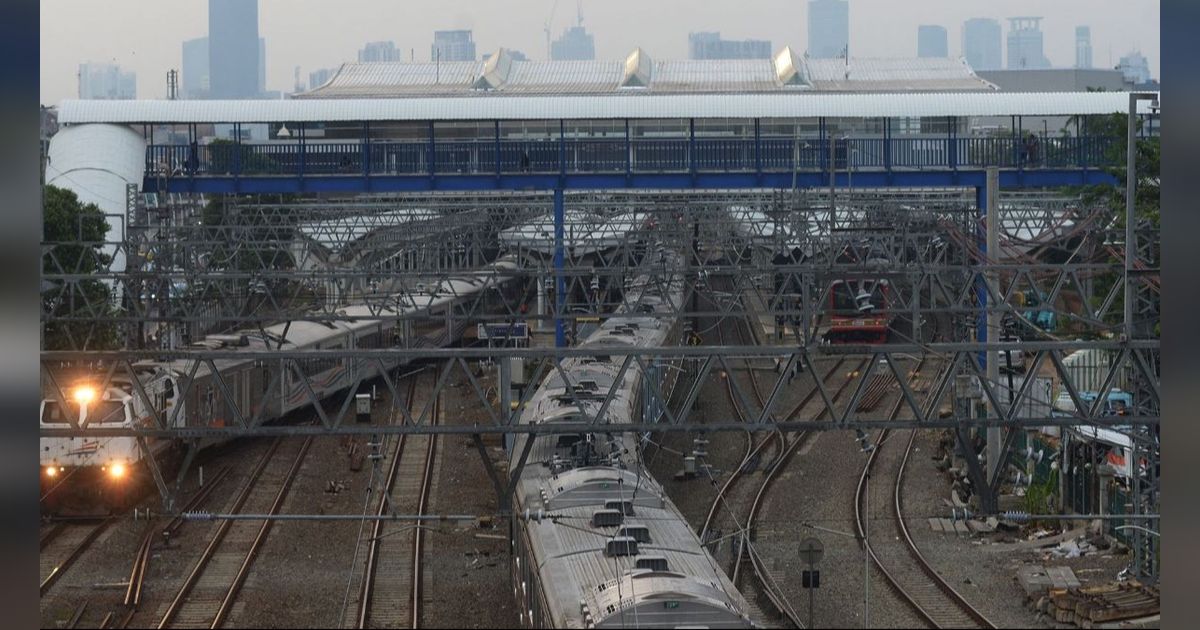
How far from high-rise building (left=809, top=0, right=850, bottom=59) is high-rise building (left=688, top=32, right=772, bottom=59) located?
169cm

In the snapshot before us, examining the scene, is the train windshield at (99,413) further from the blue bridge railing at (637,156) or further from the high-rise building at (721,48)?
the high-rise building at (721,48)

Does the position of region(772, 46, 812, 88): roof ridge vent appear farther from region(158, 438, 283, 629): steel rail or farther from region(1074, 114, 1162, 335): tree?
region(158, 438, 283, 629): steel rail

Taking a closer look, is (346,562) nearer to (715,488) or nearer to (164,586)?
(164,586)

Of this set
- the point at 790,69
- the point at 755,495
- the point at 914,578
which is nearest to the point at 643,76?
the point at 790,69

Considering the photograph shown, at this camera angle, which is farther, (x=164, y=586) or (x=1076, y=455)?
(x=1076, y=455)

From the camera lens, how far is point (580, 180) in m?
22.0

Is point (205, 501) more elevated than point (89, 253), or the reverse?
point (89, 253)

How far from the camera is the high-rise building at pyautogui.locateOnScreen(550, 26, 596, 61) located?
43.7 metres

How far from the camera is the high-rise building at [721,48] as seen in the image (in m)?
43.6

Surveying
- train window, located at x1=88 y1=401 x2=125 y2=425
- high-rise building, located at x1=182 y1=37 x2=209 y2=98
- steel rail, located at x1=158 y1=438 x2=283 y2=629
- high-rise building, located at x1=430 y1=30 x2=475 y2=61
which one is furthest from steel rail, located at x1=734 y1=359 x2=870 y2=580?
high-rise building, located at x1=182 y1=37 x2=209 y2=98

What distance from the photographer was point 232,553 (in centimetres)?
1329
